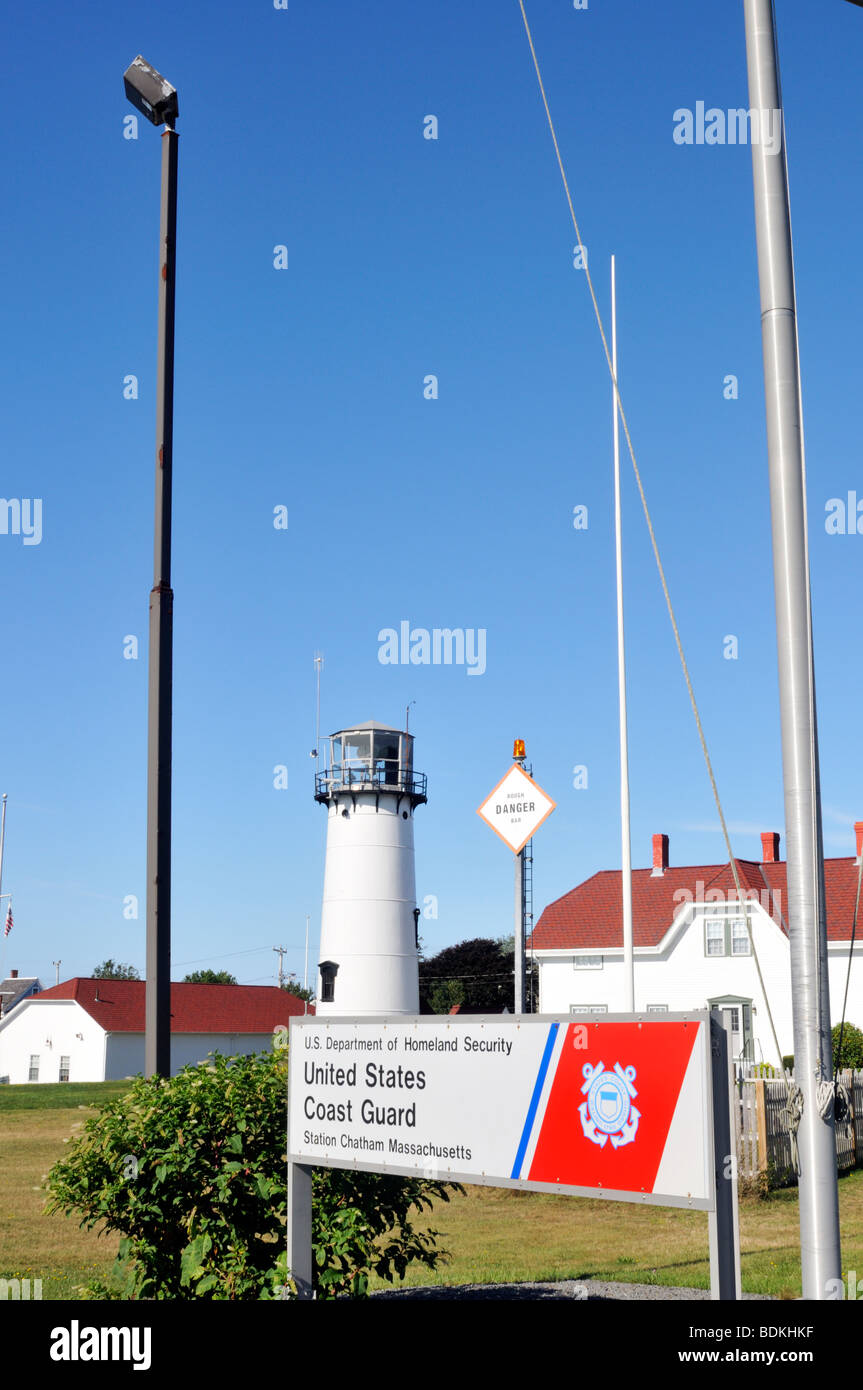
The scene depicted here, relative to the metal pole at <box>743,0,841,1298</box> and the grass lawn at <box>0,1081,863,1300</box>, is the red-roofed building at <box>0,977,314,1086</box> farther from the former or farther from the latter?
the metal pole at <box>743,0,841,1298</box>

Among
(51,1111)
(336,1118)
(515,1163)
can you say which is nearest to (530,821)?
(336,1118)

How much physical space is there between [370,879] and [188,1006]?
136 ft

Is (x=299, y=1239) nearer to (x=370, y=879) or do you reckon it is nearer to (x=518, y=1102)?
(x=518, y=1102)

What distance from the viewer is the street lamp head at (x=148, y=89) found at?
10.2 m

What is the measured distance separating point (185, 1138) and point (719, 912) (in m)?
38.5

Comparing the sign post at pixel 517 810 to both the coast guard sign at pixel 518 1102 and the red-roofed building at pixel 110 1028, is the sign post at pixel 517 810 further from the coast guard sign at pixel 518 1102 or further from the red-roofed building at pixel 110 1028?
the red-roofed building at pixel 110 1028

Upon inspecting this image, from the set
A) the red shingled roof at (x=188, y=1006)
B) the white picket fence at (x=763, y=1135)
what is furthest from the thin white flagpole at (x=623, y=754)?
the red shingled roof at (x=188, y=1006)

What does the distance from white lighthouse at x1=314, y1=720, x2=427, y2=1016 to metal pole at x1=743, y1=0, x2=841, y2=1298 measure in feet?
105

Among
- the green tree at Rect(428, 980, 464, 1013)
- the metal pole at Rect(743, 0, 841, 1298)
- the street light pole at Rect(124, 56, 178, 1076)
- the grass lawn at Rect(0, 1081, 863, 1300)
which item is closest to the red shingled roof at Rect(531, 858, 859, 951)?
the green tree at Rect(428, 980, 464, 1013)

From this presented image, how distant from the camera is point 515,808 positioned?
13.2 m

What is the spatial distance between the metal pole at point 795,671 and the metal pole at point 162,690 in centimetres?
546

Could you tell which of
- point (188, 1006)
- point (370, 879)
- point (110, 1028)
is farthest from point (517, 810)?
point (188, 1006)
